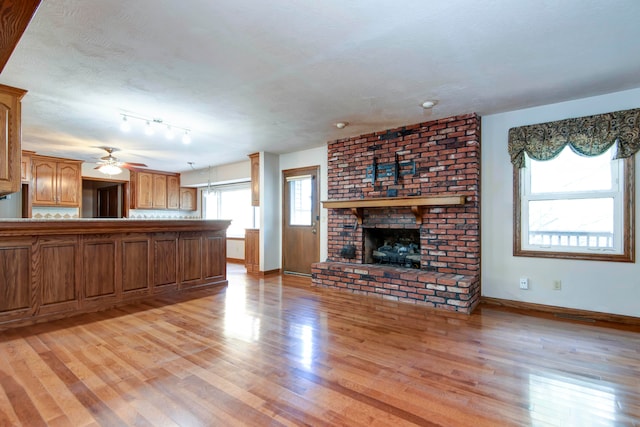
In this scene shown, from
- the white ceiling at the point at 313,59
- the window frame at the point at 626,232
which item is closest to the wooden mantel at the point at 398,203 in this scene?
the white ceiling at the point at 313,59

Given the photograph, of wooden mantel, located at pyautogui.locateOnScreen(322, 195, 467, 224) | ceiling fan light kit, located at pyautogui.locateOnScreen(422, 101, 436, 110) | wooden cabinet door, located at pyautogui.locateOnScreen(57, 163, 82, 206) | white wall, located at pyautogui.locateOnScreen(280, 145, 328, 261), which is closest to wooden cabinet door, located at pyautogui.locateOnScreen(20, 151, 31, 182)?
wooden cabinet door, located at pyautogui.locateOnScreen(57, 163, 82, 206)

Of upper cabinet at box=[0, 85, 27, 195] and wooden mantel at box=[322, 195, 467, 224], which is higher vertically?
upper cabinet at box=[0, 85, 27, 195]

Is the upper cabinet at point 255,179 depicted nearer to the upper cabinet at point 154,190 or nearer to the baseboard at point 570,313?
the upper cabinet at point 154,190

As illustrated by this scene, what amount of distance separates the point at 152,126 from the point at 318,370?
157 inches

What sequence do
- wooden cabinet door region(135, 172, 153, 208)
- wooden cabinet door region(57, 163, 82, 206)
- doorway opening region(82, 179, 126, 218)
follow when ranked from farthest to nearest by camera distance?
doorway opening region(82, 179, 126, 218) → wooden cabinet door region(135, 172, 153, 208) → wooden cabinet door region(57, 163, 82, 206)

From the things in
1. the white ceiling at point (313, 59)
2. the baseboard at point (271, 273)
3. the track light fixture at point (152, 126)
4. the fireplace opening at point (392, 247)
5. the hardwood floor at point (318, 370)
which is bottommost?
the baseboard at point (271, 273)

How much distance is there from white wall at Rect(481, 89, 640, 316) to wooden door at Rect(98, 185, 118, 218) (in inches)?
341

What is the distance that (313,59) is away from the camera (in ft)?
8.63

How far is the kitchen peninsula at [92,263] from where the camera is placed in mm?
3135

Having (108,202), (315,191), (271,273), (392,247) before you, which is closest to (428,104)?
(392,247)

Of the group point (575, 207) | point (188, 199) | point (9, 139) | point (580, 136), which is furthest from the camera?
point (188, 199)

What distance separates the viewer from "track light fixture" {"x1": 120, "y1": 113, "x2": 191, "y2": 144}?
4083 millimetres

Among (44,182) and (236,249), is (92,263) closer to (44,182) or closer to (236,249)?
(44,182)

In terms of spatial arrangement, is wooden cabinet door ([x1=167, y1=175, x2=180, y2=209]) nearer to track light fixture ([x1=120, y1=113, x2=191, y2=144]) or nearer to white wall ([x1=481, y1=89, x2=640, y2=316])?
track light fixture ([x1=120, y1=113, x2=191, y2=144])
